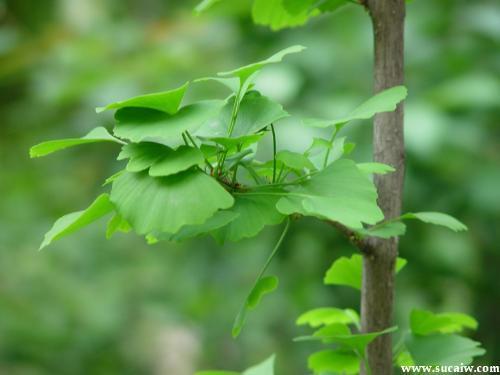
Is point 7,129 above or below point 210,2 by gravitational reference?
above

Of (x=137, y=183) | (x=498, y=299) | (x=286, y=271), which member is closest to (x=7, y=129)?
(x=286, y=271)

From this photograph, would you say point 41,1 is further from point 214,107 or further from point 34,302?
point 214,107

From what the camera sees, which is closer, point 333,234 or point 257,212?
point 257,212

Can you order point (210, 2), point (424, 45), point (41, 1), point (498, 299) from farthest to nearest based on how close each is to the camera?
point (41, 1)
point (498, 299)
point (424, 45)
point (210, 2)

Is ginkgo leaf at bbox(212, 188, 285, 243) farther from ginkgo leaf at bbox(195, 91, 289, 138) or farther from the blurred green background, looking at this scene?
the blurred green background

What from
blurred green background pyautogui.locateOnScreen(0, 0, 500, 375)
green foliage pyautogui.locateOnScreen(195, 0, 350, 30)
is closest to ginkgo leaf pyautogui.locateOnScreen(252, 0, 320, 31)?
green foliage pyautogui.locateOnScreen(195, 0, 350, 30)

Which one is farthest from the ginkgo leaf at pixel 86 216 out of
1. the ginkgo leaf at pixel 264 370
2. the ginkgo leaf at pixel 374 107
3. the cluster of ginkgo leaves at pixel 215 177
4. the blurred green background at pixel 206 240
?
the blurred green background at pixel 206 240
